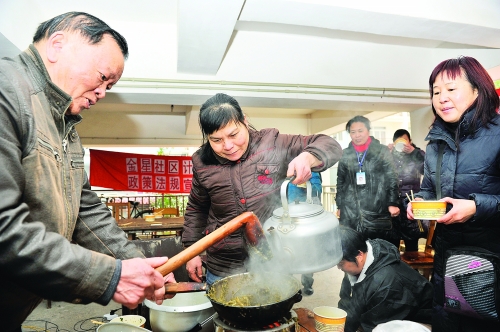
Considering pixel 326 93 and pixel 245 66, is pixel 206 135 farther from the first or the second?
Answer: pixel 326 93

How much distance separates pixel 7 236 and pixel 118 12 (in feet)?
14.3

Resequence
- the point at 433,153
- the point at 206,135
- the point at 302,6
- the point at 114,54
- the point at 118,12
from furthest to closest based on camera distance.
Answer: the point at 118,12 → the point at 302,6 → the point at 433,153 → the point at 206,135 → the point at 114,54

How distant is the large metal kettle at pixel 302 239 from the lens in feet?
4.71

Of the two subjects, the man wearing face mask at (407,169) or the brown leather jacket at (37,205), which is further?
the man wearing face mask at (407,169)

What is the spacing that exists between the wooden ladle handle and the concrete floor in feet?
11.2

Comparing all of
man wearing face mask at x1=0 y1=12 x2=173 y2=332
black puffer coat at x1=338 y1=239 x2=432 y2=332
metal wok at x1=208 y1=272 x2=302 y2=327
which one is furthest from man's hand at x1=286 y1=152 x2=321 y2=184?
black puffer coat at x1=338 y1=239 x2=432 y2=332

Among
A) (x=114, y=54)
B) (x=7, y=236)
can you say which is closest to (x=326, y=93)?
(x=114, y=54)

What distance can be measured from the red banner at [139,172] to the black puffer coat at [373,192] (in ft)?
21.8

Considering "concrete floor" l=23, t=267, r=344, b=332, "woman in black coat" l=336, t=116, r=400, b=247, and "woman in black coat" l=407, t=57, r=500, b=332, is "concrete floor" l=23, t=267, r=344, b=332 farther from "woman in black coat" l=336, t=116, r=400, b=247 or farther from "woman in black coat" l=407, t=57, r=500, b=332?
"woman in black coat" l=407, t=57, r=500, b=332

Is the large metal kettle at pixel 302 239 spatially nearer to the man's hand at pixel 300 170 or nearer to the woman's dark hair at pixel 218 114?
the man's hand at pixel 300 170

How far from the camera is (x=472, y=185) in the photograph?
1.99 meters

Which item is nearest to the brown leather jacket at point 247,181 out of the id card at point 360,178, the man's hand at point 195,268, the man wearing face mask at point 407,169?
the man's hand at point 195,268

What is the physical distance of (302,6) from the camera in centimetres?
330

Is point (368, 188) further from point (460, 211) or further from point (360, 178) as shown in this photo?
point (460, 211)
